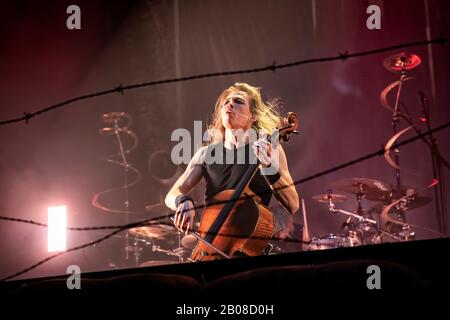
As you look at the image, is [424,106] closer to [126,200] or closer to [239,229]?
[239,229]

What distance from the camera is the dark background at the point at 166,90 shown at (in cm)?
566

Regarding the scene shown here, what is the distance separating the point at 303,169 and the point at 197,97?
4.48ft

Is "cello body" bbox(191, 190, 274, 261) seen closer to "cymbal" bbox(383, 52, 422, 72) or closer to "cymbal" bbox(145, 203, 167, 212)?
"cymbal" bbox(145, 203, 167, 212)

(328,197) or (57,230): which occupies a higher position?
(328,197)

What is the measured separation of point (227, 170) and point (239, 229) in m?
0.47

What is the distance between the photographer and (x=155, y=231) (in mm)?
5754

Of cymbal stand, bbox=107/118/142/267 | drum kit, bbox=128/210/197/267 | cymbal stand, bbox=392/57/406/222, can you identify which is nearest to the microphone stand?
cymbal stand, bbox=392/57/406/222

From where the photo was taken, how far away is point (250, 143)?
12.3ft

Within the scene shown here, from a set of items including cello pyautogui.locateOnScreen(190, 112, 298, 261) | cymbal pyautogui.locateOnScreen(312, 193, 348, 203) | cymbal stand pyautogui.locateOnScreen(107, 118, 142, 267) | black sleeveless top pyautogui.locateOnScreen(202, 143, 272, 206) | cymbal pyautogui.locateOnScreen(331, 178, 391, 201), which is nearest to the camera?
cello pyautogui.locateOnScreen(190, 112, 298, 261)

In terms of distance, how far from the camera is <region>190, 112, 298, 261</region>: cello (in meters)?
3.17

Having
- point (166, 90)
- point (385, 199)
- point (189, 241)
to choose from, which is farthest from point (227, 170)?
point (166, 90)

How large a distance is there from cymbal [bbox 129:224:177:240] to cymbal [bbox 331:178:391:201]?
1.64 m

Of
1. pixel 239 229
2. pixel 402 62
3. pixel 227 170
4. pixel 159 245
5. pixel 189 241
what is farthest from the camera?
pixel 159 245
